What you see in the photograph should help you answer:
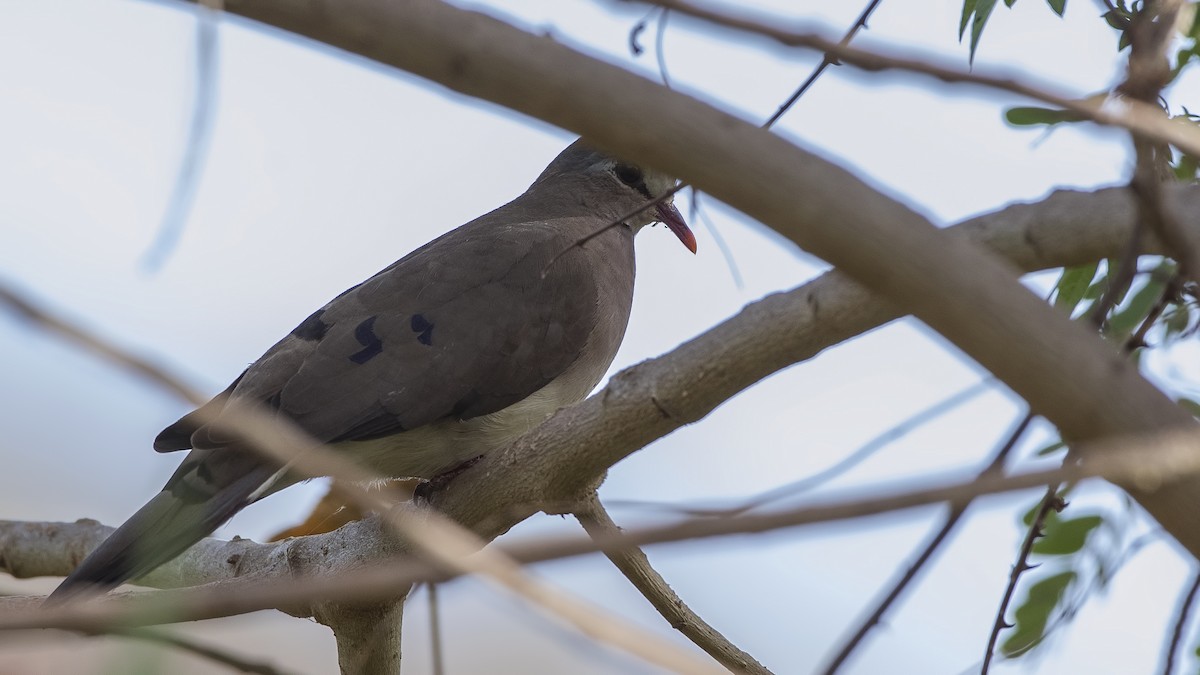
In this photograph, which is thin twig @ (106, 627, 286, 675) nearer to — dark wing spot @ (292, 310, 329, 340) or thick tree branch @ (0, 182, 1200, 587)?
thick tree branch @ (0, 182, 1200, 587)

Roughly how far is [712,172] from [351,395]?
95.4 inches

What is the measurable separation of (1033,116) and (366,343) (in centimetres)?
195

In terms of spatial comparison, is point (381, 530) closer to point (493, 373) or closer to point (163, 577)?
point (493, 373)

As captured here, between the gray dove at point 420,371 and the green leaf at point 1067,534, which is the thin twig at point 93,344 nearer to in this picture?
the gray dove at point 420,371

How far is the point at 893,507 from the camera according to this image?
0.93 m

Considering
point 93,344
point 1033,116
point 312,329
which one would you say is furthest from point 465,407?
point 93,344

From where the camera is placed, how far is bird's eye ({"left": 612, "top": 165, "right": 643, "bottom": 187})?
4672 millimetres

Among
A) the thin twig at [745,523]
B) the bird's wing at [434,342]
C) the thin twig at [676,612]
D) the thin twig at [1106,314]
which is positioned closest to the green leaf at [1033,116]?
the thin twig at [1106,314]

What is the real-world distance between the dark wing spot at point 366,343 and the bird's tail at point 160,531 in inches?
19.4

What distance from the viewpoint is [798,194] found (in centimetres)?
116

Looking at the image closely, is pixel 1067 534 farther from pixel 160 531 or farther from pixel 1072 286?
pixel 160 531

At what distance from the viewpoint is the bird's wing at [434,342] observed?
3453 mm

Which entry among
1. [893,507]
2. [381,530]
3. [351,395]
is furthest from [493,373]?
[893,507]

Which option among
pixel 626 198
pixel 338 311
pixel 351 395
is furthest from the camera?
pixel 626 198
